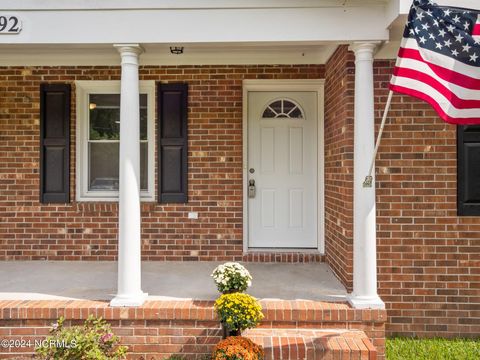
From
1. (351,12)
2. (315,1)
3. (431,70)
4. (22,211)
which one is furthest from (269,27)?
(22,211)

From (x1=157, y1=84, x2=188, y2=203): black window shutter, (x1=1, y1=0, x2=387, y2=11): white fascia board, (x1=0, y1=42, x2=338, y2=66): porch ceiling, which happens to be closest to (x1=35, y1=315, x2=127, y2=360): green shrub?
(x1=157, y1=84, x2=188, y2=203): black window shutter

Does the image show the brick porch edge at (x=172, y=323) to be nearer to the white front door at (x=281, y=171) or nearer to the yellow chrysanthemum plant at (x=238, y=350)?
the yellow chrysanthemum plant at (x=238, y=350)

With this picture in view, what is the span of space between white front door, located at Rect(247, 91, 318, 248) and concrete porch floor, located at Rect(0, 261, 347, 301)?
48 cm

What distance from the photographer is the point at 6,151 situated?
18.8 ft

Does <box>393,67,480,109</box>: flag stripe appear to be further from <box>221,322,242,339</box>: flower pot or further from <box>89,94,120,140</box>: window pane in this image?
<box>89,94,120,140</box>: window pane

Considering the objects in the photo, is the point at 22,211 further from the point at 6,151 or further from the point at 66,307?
the point at 66,307

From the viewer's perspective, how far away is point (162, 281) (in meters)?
4.77

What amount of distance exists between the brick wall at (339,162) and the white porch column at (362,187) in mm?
415

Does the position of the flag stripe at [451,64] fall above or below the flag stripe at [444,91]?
above

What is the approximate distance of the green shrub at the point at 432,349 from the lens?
12.9 feet

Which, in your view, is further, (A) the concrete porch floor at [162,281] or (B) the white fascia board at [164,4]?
(A) the concrete porch floor at [162,281]

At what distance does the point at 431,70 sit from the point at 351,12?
1.17 metres

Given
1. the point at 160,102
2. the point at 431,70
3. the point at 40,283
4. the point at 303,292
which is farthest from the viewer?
the point at 160,102

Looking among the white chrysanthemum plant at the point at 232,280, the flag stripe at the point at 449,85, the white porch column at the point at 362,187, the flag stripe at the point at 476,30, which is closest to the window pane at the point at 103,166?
the white chrysanthemum plant at the point at 232,280
